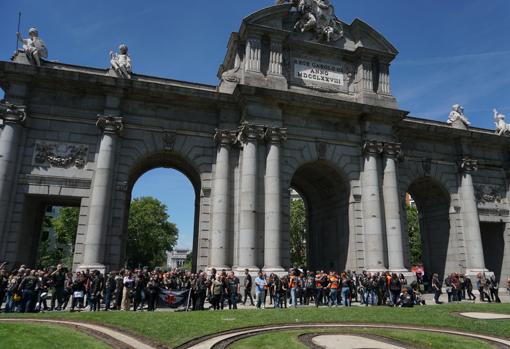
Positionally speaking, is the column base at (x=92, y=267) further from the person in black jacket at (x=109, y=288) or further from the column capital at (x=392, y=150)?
the column capital at (x=392, y=150)

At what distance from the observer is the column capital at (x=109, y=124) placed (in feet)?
75.7

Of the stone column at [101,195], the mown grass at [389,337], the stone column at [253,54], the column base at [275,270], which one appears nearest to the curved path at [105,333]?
the mown grass at [389,337]

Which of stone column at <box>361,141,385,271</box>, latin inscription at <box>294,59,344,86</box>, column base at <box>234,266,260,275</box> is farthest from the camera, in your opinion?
latin inscription at <box>294,59,344,86</box>

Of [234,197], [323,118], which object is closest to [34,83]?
[234,197]

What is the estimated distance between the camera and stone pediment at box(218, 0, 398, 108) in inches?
1027

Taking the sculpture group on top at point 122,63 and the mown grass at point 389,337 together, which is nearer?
the mown grass at point 389,337

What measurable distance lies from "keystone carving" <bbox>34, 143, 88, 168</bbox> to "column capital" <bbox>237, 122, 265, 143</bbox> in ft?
31.1

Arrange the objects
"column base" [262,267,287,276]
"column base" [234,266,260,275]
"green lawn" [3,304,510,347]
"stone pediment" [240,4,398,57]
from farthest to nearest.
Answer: "stone pediment" [240,4,398,57]
"column base" [262,267,287,276]
"column base" [234,266,260,275]
"green lawn" [3,304,510,347]

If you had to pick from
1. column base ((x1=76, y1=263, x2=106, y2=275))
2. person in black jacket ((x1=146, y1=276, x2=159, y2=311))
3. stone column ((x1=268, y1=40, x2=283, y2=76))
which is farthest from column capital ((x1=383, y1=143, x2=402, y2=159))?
column base ((x1=76, y1=263, x2=106, y2=275))

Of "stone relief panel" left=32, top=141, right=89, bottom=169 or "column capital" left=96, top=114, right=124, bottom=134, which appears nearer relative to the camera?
"stone relief panel" left=32, top=141, right=89, bottom=169

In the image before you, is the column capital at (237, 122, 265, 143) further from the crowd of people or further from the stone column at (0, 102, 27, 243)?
the stone column at (0, 102, 27, 243)

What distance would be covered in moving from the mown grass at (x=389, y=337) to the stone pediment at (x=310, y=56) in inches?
676

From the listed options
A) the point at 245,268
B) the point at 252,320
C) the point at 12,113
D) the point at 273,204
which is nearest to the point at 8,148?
the point at 12,113

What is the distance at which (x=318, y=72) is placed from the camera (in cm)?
2794
